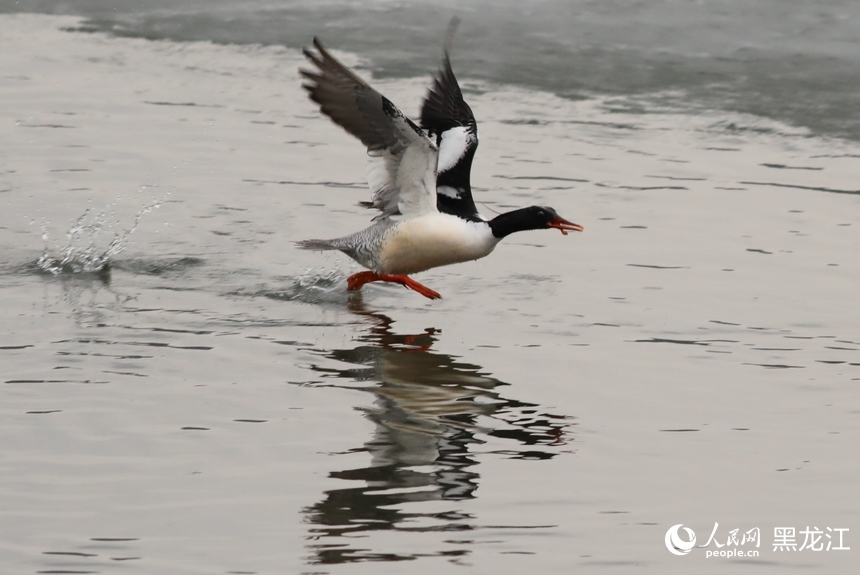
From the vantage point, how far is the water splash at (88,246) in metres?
8.59

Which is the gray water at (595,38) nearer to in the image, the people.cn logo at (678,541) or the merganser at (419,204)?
the merganser at (419,204)

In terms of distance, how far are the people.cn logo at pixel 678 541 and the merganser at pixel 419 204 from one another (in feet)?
10.6

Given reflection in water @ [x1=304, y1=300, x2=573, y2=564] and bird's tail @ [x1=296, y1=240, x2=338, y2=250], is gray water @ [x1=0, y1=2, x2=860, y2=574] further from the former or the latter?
bird's tail @ [x1=296, y1=240, x2=338, y2=250]

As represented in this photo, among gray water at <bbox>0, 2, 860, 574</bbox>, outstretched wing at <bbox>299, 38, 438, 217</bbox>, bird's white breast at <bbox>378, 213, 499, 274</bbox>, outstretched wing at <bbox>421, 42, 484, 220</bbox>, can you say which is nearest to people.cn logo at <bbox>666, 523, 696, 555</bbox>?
gray water at <bbox>0, 2, 860, 574</bbox>

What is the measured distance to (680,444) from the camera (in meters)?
5.88

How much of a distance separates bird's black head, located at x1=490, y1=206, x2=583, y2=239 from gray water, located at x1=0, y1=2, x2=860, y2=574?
354 millimetres

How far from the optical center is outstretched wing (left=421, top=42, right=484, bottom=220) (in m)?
8.77

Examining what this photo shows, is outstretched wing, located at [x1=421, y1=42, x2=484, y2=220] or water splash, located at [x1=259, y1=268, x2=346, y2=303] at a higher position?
outstretched wing, located at [x1=421, y1=42, x2=484, y2=220]

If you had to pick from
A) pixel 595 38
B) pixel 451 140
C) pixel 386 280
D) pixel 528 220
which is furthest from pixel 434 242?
pixel 595 38

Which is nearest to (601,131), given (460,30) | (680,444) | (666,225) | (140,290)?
(666,225)

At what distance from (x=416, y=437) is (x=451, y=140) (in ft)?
11.0

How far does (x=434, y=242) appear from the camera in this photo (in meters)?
8.43

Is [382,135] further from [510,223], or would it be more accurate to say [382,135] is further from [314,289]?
[314,289]

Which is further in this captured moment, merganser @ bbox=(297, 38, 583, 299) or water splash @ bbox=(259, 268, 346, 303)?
water splash @ bbox=(259, 268, 346, 303)
